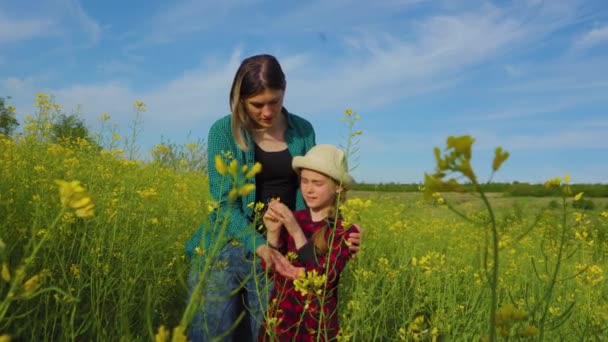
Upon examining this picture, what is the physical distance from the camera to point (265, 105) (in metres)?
2.65

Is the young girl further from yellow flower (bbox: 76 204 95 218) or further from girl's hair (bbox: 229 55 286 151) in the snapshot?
yellow flower (bbox: 76 204 95 218)

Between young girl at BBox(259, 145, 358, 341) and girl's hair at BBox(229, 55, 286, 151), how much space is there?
1.34 feet

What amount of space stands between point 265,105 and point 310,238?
0.74m

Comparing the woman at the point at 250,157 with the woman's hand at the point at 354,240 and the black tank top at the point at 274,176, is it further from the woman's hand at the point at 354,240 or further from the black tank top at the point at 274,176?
the woman's hand at the point at 354,240

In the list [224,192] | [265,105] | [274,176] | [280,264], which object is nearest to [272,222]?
[280,264]

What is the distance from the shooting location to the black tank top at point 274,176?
2.80 metres

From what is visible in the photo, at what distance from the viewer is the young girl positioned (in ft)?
7.33

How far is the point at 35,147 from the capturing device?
4020 millimetres

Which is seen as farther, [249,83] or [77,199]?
[249,83]

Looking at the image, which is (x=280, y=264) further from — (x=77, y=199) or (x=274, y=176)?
(x=77, y=199)

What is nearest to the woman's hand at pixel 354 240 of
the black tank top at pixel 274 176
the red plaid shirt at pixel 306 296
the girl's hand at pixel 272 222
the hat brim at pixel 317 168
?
the red plaid shirt at pixel 306 296

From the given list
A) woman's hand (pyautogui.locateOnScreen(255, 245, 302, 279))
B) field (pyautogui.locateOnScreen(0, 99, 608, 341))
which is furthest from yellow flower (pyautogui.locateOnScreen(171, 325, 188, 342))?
woman's hand (pyautogui.locateOnScreen(255, 245, 302, 279))

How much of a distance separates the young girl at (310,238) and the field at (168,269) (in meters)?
0.12

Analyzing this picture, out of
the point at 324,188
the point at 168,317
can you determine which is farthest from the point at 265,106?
the point at 168,317
